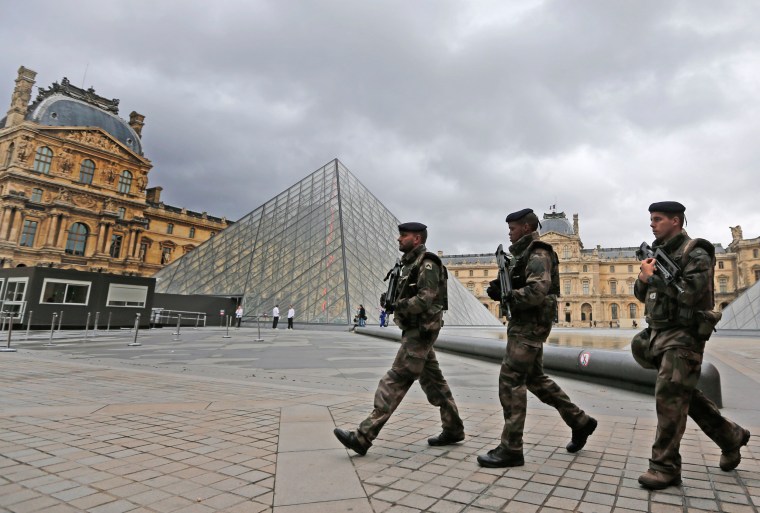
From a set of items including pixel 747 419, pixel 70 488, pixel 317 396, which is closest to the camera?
pixel 70 488

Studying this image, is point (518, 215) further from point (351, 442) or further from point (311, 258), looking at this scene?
point (311, 258)

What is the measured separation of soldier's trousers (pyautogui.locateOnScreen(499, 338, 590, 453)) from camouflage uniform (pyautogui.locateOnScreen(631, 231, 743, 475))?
0.56 m

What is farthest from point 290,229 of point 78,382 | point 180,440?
point 180,440

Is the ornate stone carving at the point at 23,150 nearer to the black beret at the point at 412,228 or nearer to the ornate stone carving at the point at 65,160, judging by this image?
the ornate stone carving at the point at 65,160

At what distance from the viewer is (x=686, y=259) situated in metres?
2.39

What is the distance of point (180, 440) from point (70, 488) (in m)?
0.86

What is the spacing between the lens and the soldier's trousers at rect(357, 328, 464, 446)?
2773mm

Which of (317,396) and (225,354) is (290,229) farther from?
(317,396)

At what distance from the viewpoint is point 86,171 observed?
43.0 meters

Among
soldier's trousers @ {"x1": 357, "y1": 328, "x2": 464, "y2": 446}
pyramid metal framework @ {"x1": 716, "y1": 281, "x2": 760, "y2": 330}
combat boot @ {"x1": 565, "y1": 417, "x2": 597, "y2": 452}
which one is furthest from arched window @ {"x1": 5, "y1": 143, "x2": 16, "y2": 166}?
pyramid metal framework @ {"x1": 716, "y1": 281, "x2": 760, "y2": 330}

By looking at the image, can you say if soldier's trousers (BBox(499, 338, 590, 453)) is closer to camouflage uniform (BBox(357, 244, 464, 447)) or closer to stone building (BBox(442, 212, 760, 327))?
camouflage uniform (BBox(357, 244, 464, 447))

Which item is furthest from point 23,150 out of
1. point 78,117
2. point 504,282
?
point 504,282

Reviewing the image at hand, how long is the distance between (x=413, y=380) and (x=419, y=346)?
0.23 meters

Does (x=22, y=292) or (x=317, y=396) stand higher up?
(x=22, y=292)
